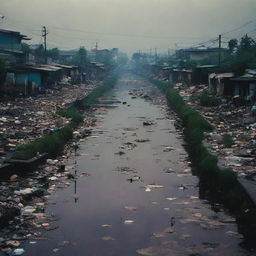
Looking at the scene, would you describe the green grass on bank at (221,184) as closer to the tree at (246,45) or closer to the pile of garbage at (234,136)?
the pile of garbage at (234,136)

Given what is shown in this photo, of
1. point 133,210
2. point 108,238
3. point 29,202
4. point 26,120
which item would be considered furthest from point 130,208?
point 26,120

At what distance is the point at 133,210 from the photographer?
8.71m

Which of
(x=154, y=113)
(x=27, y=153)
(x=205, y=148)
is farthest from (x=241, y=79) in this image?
(x=27, y=153)

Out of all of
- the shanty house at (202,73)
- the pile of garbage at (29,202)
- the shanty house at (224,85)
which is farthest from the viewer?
the shanty house at (202,73)

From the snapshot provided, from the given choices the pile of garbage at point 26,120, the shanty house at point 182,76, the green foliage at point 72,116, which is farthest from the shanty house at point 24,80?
the shanty house at point 182,76

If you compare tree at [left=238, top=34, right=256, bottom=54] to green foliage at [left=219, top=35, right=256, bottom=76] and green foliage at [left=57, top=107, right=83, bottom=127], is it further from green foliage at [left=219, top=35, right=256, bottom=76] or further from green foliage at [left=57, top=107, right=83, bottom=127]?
green foliage at [left=57, top=107, right=83, bottom=127]

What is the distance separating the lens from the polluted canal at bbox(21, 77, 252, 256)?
22.9 ft

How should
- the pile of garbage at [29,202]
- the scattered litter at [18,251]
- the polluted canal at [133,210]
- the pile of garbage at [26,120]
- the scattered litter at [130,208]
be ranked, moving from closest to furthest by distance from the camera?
the scattered litter at [18,251] < the polluted canal at [133,210] < the pile of garbage at [29,202] < the scattered litter at [130,208] < the pile of garbage at [26,120]

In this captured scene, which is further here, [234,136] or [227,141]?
[234,136]

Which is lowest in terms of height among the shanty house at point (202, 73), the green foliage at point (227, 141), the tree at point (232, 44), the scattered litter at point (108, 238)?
the scattered litter at point (108, 238)

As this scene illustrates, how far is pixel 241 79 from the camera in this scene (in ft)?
69.7

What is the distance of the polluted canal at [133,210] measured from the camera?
6.97 metres

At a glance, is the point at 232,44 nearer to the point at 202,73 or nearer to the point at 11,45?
the point at 202,73

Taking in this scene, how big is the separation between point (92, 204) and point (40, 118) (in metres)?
10.4
